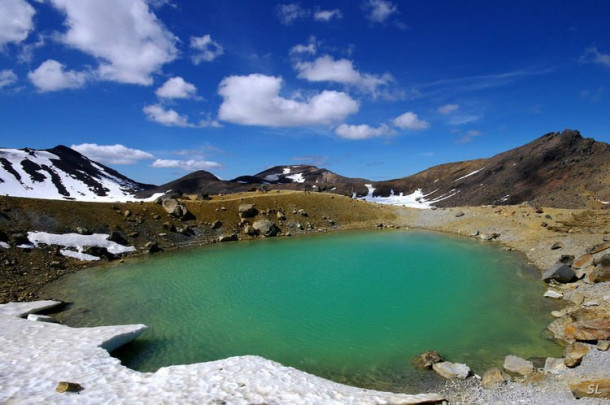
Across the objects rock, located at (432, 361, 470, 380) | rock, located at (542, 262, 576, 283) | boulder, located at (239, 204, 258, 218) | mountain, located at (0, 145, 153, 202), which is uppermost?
mountain, located at (0, 145, 153, 202)

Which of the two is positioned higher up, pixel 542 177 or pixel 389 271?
pixel 542 177

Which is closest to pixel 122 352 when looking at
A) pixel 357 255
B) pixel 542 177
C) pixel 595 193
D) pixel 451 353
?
pixel 451 353

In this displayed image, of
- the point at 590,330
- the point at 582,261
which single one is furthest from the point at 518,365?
the point at 582,261

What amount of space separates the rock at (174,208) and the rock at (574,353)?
44487mm

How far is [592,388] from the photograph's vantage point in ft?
34.9

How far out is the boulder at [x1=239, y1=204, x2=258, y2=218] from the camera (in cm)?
5178

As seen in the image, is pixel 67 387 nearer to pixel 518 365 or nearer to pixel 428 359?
pixel 428 359

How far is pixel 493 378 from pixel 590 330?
603cm

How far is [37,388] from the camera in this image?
11227mm

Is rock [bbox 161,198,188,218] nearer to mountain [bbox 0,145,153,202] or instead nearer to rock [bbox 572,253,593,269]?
rock [bbox 572,253,593,269]

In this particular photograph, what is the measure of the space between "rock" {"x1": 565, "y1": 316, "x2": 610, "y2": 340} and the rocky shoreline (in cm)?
3

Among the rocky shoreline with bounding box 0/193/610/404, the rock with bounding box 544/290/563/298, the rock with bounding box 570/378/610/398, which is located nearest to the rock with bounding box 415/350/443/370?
the rocky shoreline with bounding box 0/193/610/404

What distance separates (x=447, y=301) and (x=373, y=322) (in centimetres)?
619

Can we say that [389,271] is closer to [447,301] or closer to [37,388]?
[447,301]
